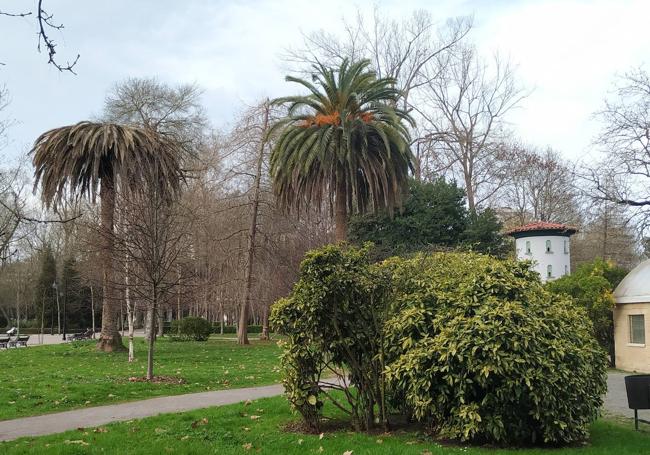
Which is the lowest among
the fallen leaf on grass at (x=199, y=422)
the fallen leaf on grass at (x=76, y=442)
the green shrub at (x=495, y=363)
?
the fallen leaf on grass at (x=199, y=422)

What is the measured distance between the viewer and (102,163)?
24172 millimetres

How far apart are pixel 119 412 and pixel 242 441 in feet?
11.5

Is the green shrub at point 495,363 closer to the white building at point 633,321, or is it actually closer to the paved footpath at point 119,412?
the paved footpath at point 119,412

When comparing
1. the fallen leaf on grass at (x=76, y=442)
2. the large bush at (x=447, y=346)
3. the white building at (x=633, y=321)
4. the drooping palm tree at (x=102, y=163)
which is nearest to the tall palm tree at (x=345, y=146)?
the drooping palm tree at (x=102, y=163)

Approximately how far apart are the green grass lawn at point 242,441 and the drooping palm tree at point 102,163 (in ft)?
48.7

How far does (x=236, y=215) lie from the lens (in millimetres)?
35312

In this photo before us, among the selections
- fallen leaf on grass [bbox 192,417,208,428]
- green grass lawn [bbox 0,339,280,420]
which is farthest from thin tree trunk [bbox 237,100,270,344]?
fallen leaf on grass [bbox 192,417,208,428]

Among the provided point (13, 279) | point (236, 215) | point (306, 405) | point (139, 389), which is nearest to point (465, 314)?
point (306, 405)

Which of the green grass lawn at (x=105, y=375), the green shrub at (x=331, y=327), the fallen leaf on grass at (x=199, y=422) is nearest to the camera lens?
the green shrub at (x=331, y=327)

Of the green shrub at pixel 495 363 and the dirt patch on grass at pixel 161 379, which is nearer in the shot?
the green shrub at pixel 495 363

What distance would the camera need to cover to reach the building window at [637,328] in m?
20.5

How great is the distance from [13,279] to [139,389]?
55.9 m

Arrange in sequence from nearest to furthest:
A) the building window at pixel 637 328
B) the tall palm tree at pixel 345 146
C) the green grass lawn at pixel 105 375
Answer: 1. the green grass lawn at pixel 105 375
2. the building window at pixel 637 328
3. the tall palm tree at pixel 345 146

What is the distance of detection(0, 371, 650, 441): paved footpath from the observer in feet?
29.5
